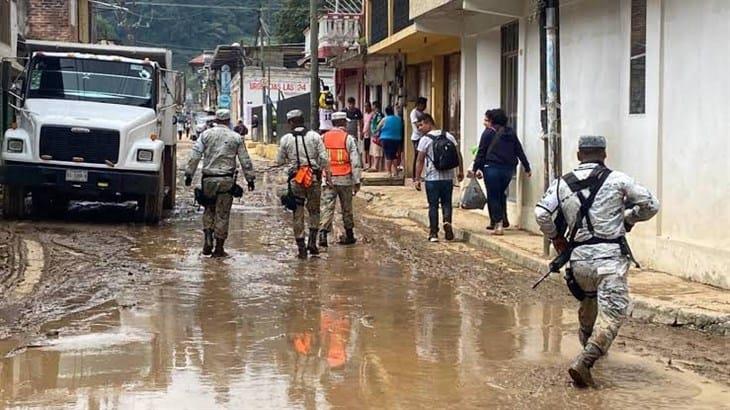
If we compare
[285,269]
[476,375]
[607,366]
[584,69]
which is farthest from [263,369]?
[584,69]

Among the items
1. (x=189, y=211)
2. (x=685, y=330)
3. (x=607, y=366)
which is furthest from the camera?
(x=189, y=211)

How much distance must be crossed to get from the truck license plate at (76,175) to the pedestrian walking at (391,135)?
10632mm

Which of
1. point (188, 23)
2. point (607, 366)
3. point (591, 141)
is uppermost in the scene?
point (188, 23)

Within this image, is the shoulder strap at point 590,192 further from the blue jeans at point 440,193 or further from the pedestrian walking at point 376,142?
the pedestrian walking at point 376,142

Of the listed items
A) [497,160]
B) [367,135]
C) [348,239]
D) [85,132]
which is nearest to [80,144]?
[85,132]

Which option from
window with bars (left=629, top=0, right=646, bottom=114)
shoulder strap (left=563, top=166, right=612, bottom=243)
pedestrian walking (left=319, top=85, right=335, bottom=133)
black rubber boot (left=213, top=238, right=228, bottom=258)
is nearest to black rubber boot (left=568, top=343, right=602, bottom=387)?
shoulder strap (left=563, top=166, right=612, bottom=243)

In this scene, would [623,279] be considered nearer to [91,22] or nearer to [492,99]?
[492,99]

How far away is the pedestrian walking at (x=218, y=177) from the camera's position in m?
12.3

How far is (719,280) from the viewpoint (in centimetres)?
952

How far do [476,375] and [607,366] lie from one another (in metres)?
1.03

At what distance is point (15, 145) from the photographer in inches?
579

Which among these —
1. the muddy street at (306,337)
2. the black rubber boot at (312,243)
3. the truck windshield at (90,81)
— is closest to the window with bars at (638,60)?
the muddy street at (306,337)

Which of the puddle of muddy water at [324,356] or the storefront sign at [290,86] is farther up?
the storefront sign at [290,86]

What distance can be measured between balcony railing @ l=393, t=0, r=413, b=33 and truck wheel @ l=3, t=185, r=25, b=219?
8649 mm
